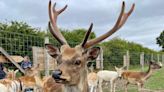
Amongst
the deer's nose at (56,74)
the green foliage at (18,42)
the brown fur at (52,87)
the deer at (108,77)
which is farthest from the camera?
the deer at (108,77)

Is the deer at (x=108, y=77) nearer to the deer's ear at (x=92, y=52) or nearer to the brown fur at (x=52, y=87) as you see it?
the brown fur at (x=52, y=87)

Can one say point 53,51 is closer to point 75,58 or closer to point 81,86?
point 75,58

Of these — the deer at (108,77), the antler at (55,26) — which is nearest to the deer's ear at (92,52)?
the antler at (55,26)

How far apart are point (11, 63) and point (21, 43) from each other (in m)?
0.94

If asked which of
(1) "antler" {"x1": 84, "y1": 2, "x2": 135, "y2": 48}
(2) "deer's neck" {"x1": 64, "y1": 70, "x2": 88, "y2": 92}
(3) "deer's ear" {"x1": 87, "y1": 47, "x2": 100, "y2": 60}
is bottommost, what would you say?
(2) "deer's neck" {"x1": 64, "y1": 70, "x2": 88, "y2": 92}

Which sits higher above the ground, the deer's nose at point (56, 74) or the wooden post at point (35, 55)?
the wooden post at point (35, 55)

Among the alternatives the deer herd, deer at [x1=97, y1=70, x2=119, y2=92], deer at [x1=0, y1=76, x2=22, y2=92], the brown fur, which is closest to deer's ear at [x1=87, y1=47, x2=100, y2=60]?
the deer herd

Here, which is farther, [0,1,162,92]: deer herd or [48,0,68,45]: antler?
[48,0,68,45]: antler

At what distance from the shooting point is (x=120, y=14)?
21.0ft

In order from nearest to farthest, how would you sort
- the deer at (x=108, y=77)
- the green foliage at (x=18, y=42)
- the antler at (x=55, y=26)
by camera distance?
the antler at (x=55, y=26)
the green foliage at (x=18, y=42)
the deer at (x=108, y=77)

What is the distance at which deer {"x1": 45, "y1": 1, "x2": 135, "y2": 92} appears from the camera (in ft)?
18.4

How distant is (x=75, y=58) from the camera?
584 cm

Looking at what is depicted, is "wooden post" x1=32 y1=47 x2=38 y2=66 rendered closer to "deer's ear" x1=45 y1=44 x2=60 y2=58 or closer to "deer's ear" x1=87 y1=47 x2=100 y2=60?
"deer's ear" x1=45 y1=44 x2=60 y2=58

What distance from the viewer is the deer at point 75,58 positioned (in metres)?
5.60
